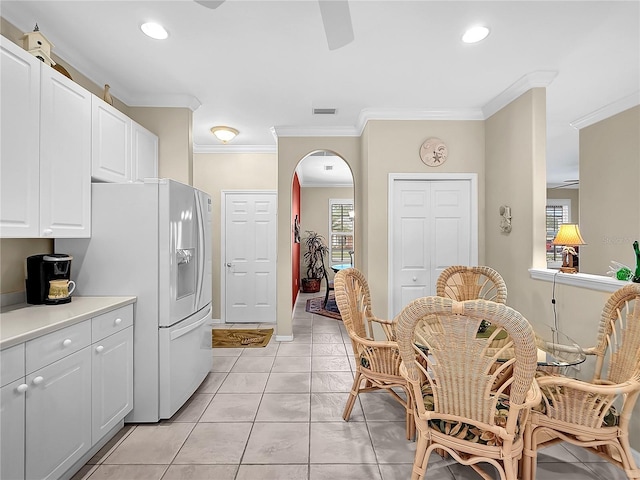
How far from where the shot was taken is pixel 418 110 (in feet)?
12.2

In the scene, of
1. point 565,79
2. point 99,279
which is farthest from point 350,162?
point 99,279

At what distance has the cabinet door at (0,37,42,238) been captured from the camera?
67.9 inches

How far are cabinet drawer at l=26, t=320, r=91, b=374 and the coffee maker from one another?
429 mm

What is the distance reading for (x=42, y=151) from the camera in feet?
6.45

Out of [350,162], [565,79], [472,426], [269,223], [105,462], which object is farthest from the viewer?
[269,223]

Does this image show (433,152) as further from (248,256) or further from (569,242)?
(248,256)

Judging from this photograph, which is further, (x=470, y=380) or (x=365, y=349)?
(x=365, y=349)

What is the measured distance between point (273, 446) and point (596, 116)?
4709 mm

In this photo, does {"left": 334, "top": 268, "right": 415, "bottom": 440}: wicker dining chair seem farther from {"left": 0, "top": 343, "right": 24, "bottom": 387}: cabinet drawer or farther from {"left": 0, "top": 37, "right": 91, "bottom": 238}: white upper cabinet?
{"left": 0, "top": 37, "right": 91, "bottom": 238}: white upper cabinet

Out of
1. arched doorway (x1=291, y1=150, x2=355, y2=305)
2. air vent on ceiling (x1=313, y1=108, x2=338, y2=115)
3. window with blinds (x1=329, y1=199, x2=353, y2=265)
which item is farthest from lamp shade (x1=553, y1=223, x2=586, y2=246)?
window with blinds (x1=329, y1=199, x2=353, y2=265)

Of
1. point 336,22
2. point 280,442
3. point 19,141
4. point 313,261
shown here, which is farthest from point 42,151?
point 313,261

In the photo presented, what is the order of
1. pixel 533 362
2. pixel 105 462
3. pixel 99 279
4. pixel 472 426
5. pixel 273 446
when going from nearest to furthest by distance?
pixel 533 362 < pixel 472 426 < pixel 105 462 < pixel 273 446 < pixel 99 279

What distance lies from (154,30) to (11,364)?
2.14 meters

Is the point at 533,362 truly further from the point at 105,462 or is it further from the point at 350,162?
the point at 350,162
